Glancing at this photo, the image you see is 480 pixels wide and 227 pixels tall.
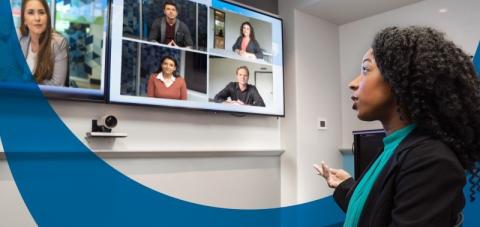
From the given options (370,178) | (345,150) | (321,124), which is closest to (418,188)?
(370,178)

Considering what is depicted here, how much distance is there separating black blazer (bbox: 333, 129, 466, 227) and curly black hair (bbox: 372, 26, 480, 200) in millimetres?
49

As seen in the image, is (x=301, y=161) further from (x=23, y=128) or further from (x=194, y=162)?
(x=23, y=128)

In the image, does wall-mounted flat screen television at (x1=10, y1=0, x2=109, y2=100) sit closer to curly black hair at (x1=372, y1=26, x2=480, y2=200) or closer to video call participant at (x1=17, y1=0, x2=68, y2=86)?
video call participant at (x1=17, y1=0, x2=68, y2=86)

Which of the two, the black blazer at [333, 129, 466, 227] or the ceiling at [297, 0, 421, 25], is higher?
the ceiling at [297, 0, 421, 25]

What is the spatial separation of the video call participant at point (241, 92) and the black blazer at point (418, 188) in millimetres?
1476

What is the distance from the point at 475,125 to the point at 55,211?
65.3 inches

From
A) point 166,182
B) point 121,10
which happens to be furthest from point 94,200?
point 121,10

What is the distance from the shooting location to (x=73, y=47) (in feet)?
5.43

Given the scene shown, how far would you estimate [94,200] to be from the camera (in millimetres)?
1702

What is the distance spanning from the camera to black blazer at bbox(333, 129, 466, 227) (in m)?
0.65

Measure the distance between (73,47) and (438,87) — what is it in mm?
1546

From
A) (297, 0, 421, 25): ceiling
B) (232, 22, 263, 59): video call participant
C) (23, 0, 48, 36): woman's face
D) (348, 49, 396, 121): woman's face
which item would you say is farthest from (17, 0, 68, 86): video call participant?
(297, 0, 421, 25): ceiling
